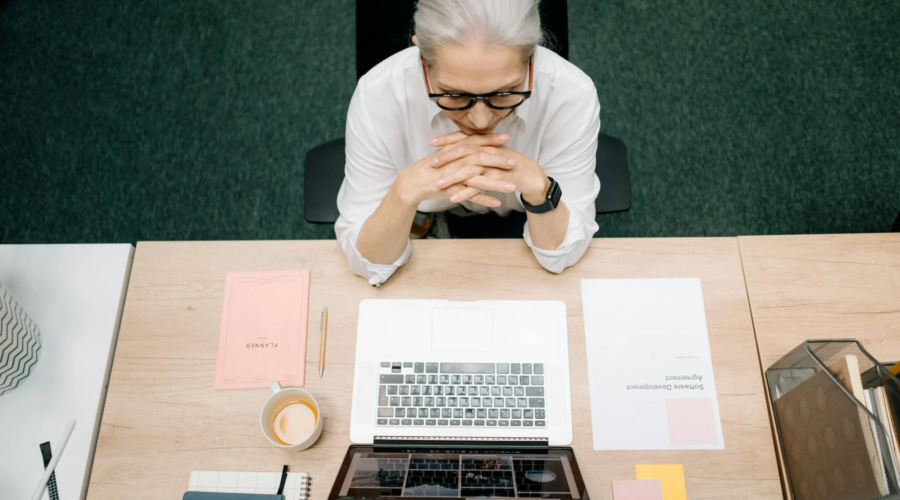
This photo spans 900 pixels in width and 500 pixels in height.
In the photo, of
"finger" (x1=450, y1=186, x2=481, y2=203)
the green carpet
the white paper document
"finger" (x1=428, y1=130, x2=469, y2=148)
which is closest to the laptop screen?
the white paper document

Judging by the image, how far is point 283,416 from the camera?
100 centimetres

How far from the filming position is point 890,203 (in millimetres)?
1925

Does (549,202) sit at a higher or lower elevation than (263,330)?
higher

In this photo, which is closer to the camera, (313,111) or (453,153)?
(453,153)

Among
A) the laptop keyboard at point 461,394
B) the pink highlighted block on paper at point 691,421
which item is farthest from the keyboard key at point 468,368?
the pink highlighted block on paper at point 691,421

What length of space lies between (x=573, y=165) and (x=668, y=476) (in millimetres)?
600

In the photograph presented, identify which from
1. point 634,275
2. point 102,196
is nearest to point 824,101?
point 634,275

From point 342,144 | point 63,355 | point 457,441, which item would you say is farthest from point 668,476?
point 63,355

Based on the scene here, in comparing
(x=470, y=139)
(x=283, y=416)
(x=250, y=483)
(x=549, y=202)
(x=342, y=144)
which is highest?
(x=342, y=144)

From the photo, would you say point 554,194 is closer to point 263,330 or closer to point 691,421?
point 691,421

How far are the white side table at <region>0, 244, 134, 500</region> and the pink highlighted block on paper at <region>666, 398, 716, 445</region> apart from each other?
1.06 m

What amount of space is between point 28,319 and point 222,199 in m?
Answer: 0.99

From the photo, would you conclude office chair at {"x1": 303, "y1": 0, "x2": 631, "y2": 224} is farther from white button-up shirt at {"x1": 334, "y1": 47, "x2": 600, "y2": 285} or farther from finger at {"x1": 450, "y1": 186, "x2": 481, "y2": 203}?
finger at {"x1": 450, "y1": 186, "x2": 481, "y2": 203}

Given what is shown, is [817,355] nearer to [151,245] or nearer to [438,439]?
[438,439]
